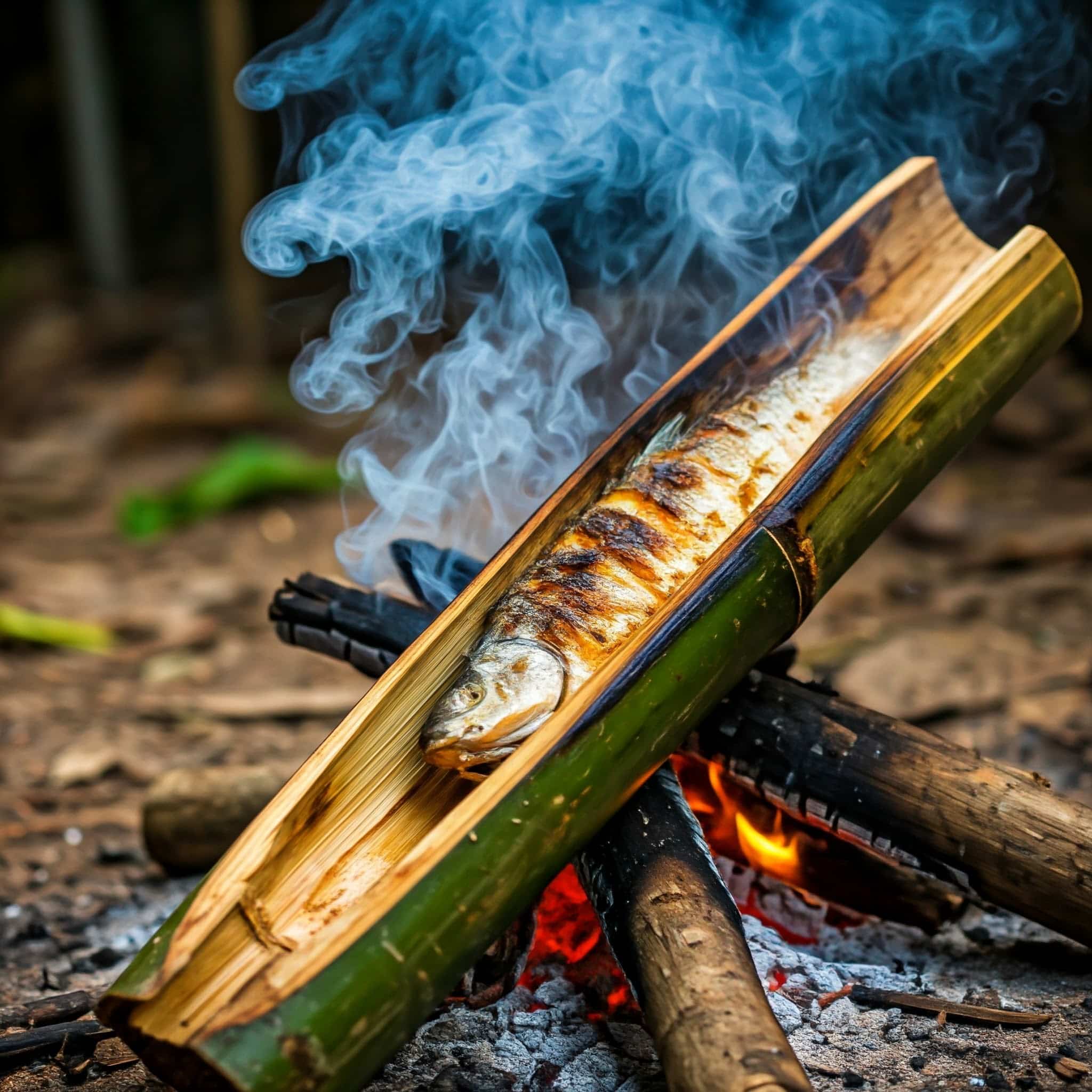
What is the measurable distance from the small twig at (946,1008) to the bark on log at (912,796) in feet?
0.67

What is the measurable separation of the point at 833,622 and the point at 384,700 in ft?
11.1

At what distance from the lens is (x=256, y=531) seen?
21.8 feet

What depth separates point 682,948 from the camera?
1838 mm

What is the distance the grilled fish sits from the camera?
1.97 meters

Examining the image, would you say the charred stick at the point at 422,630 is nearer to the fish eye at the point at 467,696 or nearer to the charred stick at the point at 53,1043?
the fish eye at the point at 467,696

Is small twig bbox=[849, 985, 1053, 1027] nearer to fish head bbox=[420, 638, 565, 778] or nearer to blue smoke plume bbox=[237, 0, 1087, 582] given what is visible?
fish head bbox=[420, 638, 565, 778]

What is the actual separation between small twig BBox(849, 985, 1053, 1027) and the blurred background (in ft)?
4.09

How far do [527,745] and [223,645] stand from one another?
363 centimetres

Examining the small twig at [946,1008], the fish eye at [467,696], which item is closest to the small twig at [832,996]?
the small twig at [946,1008]

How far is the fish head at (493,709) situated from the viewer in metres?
1.94

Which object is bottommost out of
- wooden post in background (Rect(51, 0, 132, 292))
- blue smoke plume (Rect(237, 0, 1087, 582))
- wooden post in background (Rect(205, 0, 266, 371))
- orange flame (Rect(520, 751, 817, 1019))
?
orange flame (Rect(520, 751, 817, 1019))

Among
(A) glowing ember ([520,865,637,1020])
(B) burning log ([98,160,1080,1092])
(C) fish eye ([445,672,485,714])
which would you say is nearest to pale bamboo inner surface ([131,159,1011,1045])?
(B) burning log ([98,160,1080,1092])

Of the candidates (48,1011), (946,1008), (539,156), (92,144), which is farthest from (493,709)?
(92,144)

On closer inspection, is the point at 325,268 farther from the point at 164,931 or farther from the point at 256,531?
the point at 164,931
